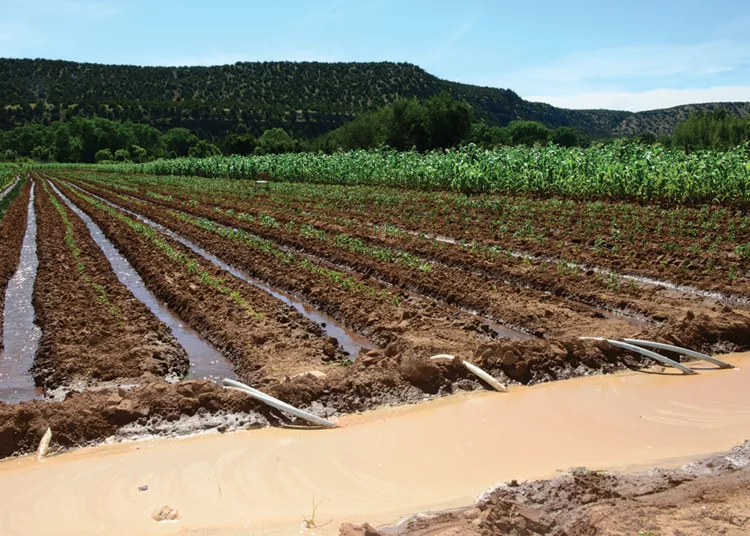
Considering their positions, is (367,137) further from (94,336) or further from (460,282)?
(94,336)

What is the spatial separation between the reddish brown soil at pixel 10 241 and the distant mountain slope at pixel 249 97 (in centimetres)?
9079

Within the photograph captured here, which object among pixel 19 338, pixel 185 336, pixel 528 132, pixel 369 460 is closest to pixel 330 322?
pixel 185 336

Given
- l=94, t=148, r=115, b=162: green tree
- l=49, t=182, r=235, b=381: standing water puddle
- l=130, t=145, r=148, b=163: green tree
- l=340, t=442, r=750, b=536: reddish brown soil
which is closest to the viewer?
l=340, t=442, r=750, b=536: reddish brown soil

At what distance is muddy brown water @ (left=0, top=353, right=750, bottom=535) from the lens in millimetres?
4219

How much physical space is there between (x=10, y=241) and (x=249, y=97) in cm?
11950

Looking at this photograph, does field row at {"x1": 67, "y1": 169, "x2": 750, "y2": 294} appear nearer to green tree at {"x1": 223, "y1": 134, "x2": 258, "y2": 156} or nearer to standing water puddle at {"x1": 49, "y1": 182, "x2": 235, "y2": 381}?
standing water puddle at {"x1": 49, "y1": 182, "x2": 235, "y2": 381}

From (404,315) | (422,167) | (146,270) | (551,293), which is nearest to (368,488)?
(404,315)

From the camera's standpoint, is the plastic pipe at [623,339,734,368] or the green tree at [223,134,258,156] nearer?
the plastic pipe at [623,339,734,368]

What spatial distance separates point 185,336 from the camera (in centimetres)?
871

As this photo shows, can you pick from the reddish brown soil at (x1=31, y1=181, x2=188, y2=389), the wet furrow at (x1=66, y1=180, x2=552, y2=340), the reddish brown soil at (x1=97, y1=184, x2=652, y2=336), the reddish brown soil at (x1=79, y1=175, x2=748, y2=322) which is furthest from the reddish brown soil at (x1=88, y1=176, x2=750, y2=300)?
the reddish brown soil at (x1=31, y1=181, x2=188, y2=389)

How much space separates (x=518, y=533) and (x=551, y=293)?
22.5 feet

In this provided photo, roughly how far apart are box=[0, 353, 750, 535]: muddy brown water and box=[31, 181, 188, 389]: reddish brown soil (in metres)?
1.82

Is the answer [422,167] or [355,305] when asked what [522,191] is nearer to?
→ [422,167]

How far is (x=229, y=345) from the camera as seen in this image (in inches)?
310
